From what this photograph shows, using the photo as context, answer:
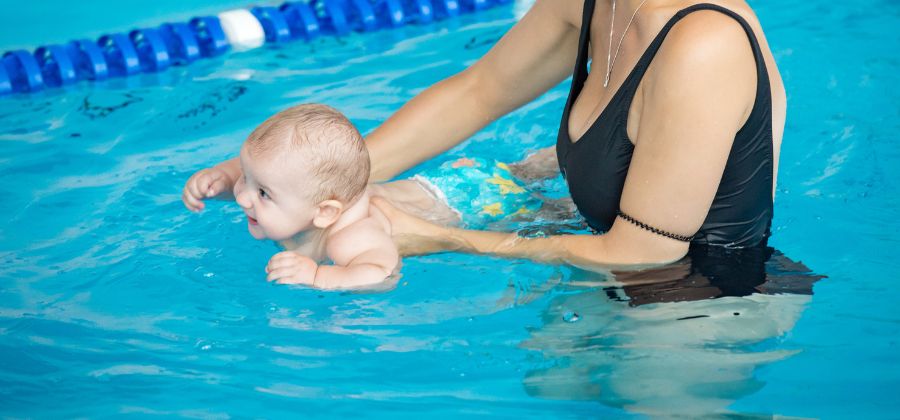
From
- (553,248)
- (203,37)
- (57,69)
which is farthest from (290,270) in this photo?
(203,37)

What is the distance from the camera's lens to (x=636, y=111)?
2502mm

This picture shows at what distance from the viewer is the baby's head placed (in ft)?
8.91

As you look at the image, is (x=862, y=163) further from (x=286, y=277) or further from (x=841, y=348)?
(x=286, y=277)

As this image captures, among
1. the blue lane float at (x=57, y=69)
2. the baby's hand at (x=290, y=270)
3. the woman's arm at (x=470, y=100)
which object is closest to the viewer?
the baby's hand at (x=290, y=270)

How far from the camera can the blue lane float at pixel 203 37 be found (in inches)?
211

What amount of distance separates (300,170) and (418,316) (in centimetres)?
59

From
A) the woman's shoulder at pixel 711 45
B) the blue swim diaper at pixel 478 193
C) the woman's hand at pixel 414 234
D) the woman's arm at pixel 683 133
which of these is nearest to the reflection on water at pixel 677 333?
the woman's arm at pixel 683 133

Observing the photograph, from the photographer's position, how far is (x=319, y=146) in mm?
2729

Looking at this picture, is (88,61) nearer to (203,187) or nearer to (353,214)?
(203,187)

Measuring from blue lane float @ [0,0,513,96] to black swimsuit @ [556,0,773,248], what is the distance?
338cm

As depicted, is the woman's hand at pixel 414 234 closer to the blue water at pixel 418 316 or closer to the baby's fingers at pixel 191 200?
the blue water at pixel 418 316

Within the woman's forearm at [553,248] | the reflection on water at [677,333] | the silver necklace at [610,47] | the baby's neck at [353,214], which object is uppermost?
the silver necklace at [610,47]

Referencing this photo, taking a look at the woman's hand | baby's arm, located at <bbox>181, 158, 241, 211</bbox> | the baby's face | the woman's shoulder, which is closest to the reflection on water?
the woman's hand

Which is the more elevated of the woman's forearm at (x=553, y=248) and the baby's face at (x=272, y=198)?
the baby's face at (x=272, y=198)
